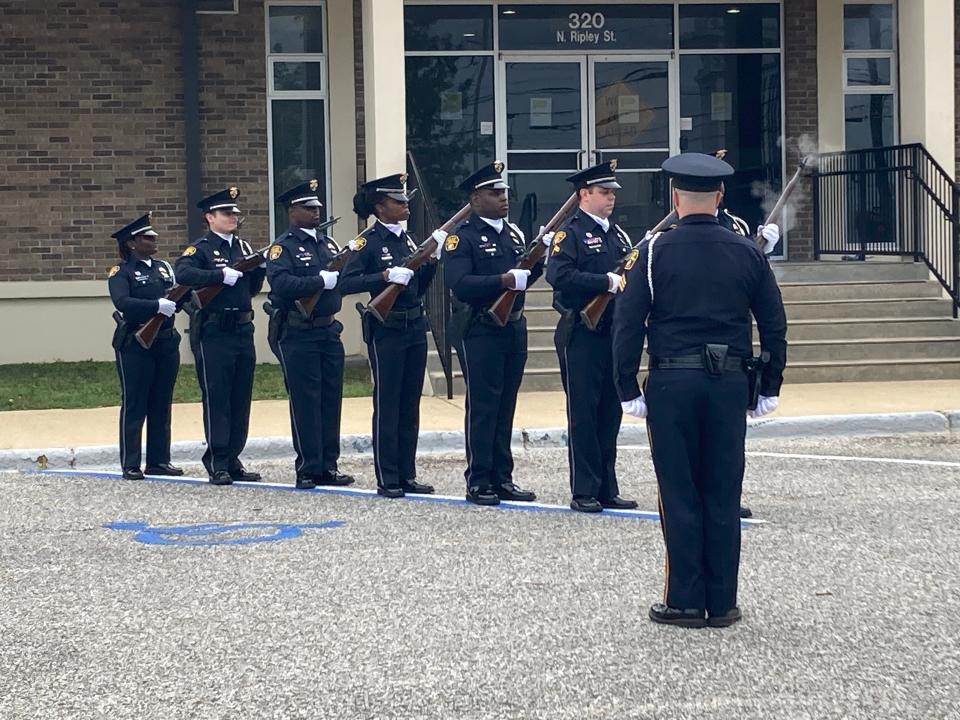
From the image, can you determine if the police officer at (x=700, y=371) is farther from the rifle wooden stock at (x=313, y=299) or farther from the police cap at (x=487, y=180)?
the rifle wooden stock at (x=313, y=299)

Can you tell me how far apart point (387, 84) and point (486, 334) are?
20.9 ft

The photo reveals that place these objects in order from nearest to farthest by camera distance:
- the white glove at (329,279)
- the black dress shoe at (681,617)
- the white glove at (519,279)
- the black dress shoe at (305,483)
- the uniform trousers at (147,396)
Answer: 1. the black dress shoe at (681,617)
2. the white glove at (519,279)
3. the white glove at (329,279)
4. the black dress shoe at (305,483)
5. the uniform trousers at (147,396)

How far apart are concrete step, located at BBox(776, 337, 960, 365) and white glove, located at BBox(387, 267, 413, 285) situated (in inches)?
245

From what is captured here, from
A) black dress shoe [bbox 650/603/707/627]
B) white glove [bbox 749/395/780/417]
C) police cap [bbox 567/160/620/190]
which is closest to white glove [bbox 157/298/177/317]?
police cap [bbox 567/160/620/190]

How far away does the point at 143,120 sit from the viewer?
57.3ft

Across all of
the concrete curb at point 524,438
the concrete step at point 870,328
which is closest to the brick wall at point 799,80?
the concrete step at point 870,328

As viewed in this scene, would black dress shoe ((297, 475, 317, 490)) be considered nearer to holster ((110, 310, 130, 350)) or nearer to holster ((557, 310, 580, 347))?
holster ((110, 310, 130, 350))

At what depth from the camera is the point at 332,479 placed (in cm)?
1061

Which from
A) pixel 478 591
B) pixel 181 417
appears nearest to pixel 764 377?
pixel 478 591

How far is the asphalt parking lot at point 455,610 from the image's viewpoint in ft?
18.0

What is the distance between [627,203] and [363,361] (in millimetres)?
3555

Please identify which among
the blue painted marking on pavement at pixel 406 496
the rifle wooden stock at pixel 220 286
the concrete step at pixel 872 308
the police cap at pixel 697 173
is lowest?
the blue painted marking on pavement at pixel 406 496

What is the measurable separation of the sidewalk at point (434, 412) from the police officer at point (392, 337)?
231 cm

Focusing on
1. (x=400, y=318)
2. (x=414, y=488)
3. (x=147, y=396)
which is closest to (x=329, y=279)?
(x=400, y=318)
